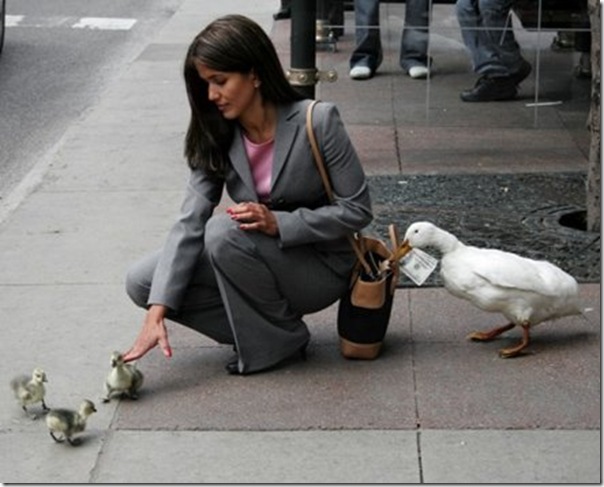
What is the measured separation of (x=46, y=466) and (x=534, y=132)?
624 cm

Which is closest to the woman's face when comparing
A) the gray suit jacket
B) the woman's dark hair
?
the woman's dark hair

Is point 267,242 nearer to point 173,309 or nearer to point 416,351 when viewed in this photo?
point 173,309

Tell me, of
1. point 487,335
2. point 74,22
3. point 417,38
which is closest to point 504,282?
point 487,335

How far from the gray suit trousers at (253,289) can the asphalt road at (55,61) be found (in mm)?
3730

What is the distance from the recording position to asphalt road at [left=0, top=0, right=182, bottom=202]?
1113 cm

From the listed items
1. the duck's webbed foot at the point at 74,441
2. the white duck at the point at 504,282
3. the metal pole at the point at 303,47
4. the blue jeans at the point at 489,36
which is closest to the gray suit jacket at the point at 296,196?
the white duck at the point at 504,282

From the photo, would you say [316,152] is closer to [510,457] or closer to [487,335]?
[487,335]

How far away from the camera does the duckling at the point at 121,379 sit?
18.4 ft

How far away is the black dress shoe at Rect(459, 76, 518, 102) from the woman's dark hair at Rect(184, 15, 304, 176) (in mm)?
5568

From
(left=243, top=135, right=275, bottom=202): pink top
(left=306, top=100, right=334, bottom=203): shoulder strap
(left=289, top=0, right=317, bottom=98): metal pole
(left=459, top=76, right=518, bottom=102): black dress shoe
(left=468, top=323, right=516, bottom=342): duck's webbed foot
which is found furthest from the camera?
(left=459, top=76, right=518, bottom=102): black dress shoe

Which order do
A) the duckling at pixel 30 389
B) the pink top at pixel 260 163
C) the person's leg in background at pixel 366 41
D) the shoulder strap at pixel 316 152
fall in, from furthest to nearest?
the person's leg in background at pixel 366 41, the pink top at pixel 260 163, the shoulder strap at pixel 316 152, the duckling at pixel 30 389

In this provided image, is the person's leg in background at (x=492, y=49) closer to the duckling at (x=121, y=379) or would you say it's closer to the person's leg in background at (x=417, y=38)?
the person's leg in background at (x=417, y=38)

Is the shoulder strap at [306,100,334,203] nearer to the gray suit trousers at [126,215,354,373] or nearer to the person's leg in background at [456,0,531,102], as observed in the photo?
the gray suit trousers at [126,215,354,373]

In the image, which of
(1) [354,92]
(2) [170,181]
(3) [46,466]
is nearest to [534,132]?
(1) [354,92]
